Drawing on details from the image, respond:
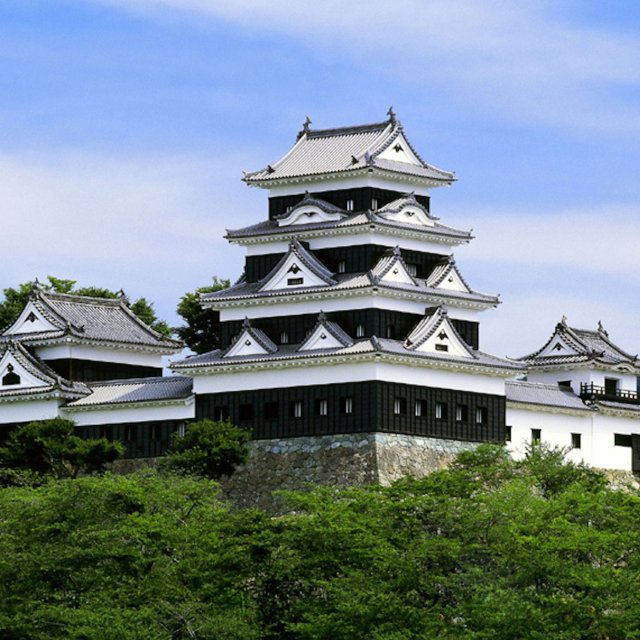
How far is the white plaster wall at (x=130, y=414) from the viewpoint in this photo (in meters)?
75.3

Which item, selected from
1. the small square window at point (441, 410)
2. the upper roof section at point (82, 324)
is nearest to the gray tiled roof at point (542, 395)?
the small square window at point (441, 410)

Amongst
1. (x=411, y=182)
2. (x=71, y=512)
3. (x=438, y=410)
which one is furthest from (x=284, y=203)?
(x=71, y=512)

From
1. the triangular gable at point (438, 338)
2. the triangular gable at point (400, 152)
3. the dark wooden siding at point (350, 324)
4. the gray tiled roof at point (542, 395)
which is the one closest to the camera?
the triangular gable at point (438, 338)

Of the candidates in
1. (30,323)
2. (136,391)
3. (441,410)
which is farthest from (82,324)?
(441,410)

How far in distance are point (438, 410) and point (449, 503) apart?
15.4 metres

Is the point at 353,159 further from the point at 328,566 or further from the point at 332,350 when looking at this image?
the point at 328,566

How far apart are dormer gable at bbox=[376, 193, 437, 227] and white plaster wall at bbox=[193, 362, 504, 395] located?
5601 mm

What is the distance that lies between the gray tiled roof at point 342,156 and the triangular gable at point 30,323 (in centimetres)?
Answer: 837

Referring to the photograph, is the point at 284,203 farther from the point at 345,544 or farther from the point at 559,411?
the point at 345,544

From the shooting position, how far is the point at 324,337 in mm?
72938

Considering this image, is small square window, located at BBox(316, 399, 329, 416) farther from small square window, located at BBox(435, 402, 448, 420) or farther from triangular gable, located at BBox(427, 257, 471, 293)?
triangular gable, located at BBox(427, 257, 471, 293)

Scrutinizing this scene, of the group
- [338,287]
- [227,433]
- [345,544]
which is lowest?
[345,544]

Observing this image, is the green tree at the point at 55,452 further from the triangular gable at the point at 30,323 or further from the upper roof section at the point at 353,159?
the upper roof section at the point at 353,159

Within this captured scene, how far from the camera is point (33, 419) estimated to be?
77.4 metres
